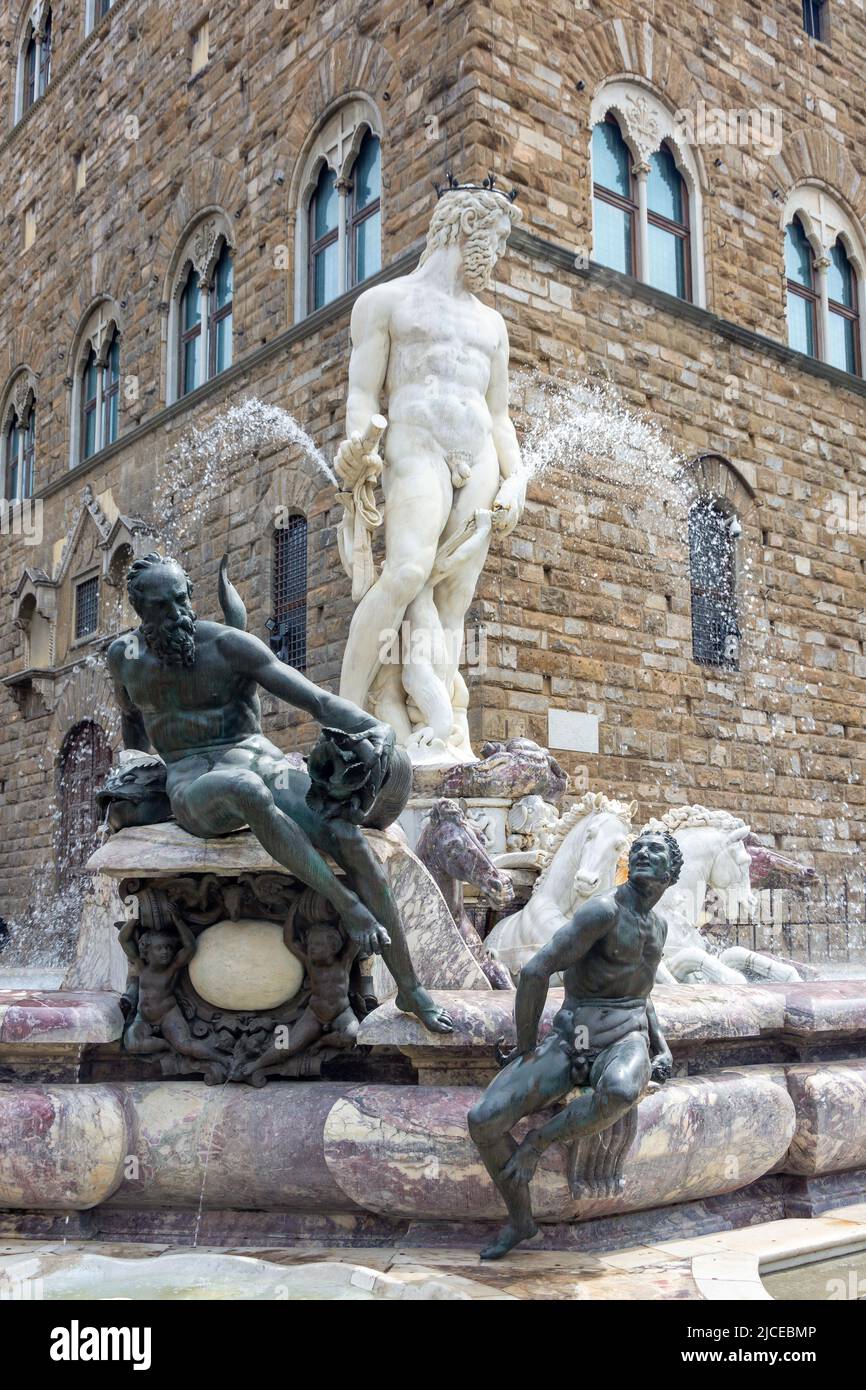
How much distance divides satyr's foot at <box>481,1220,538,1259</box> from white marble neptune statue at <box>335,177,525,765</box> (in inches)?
146

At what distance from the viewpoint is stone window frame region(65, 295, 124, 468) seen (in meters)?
18.0

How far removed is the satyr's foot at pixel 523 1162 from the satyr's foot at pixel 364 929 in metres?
0.65

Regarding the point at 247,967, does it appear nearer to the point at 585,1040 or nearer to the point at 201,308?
the point at 585,1040

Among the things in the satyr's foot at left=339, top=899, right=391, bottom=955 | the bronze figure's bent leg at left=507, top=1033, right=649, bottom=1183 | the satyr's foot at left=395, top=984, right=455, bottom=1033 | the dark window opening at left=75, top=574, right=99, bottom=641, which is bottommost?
the bronze figure's bent leg at left=507, top=1033, right=649, bottom=1183

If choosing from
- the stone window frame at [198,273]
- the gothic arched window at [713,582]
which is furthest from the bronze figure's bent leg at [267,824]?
the stone window frame at [198,273]

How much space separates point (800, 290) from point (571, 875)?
11549 millimetres

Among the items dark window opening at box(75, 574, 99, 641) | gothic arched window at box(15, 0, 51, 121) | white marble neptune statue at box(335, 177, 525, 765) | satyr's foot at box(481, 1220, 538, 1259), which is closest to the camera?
satyr's foot at box(481, 1220, 538, 1259)

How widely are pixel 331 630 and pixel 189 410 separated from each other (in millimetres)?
4527

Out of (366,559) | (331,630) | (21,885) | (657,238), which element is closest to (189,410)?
(331,630)

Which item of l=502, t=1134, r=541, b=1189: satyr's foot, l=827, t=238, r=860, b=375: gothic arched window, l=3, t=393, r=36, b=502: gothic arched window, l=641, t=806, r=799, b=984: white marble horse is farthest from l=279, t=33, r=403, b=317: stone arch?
l=502, t=1134, r=541, b=1189: satyr's foot

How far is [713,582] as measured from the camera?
44.6ft

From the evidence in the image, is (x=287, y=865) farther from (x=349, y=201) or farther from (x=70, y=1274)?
(x=349, y=201)

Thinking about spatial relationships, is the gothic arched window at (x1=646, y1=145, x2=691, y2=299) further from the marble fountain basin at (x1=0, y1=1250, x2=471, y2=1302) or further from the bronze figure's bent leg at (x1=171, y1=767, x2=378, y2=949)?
the marble fountain basin at (x1=0, y1=1250, x2=471, y2=1302)

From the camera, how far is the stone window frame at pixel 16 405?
20.8 meters
